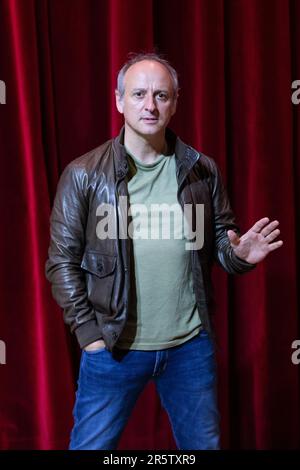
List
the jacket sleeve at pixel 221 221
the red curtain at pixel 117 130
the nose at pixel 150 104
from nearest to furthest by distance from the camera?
1. the nose at pixel 150 104
2. the jacket sleeve at pixel 221 221
3. the red curtain at pixel 117 130

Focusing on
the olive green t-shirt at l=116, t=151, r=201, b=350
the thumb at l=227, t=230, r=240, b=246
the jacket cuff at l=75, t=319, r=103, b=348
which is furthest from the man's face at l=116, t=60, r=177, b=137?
the jacket cuff at l=75, t=319, r=103, b=348

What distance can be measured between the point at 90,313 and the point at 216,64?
104 cm

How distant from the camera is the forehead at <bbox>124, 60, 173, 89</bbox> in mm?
1378

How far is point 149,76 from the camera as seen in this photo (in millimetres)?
1378

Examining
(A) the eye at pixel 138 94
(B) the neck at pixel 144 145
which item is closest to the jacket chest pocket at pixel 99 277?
(B) the neck at pixel 144 145

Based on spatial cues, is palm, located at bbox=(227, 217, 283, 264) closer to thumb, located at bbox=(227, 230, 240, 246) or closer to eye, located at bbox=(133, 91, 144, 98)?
thumb, located at bbox=(227, 230, 240, 246)

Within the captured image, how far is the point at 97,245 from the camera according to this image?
1.41m

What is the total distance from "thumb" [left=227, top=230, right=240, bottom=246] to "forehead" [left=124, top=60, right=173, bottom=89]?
0.37 meters

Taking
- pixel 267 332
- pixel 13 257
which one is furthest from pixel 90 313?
pixel 267 332

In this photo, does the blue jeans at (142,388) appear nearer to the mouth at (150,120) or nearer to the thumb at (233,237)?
the thumb at (233,237)

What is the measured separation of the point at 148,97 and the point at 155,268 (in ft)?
1.30

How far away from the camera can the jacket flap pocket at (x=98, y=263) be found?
139 centimetres

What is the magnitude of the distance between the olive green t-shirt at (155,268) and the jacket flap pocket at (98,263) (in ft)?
0.18
